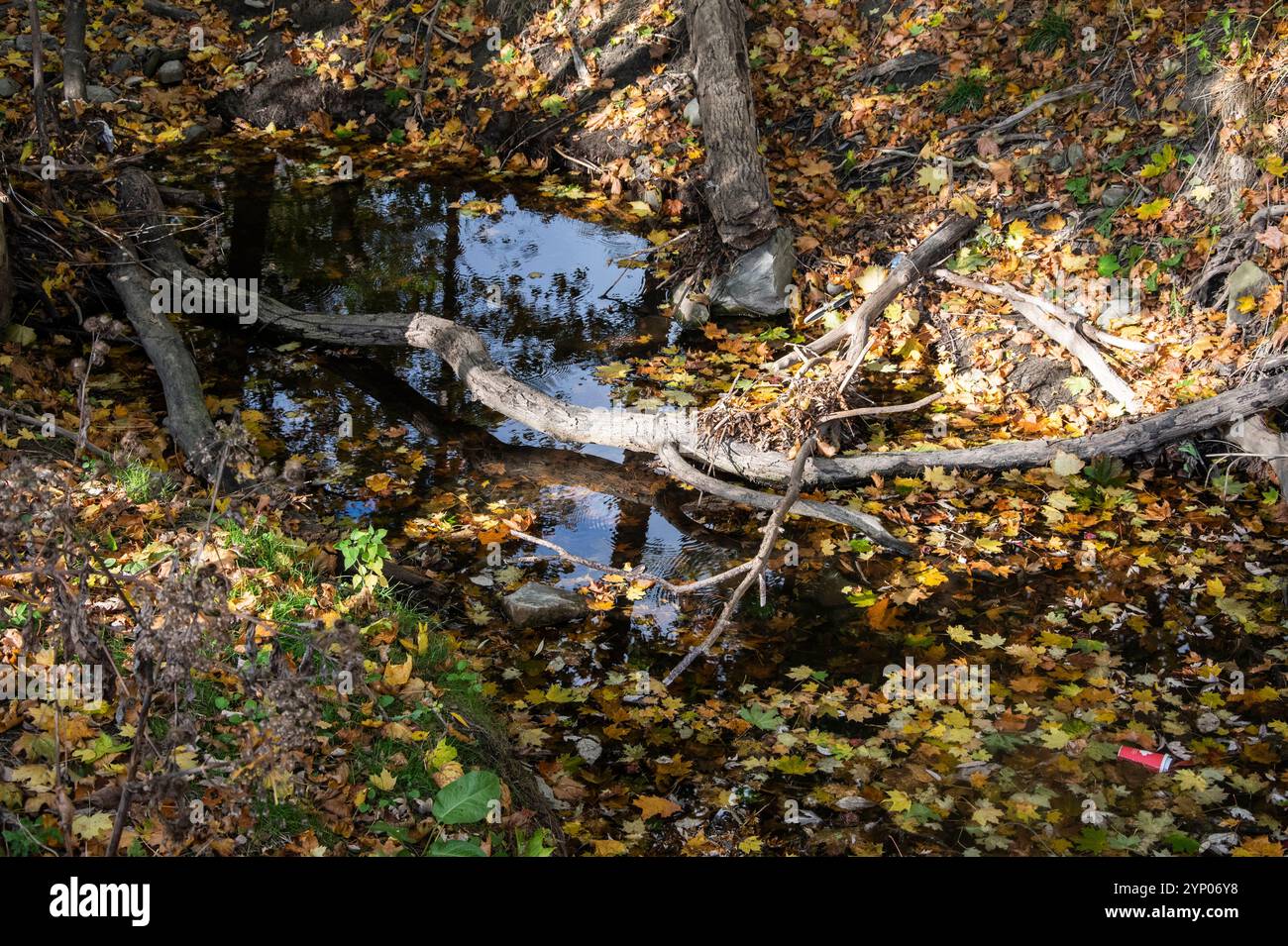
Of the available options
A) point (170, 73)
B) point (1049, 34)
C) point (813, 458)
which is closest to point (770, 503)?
point (813, 458)

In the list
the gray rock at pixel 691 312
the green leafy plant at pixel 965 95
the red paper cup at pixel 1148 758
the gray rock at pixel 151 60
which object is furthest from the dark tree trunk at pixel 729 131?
the gray rock at pixel 151 60

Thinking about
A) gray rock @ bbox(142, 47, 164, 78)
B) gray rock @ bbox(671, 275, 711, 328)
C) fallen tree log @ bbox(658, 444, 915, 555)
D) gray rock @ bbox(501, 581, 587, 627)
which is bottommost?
gray rock @ bbox(501, 581, 587, 627)

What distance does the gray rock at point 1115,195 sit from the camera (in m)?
8.17

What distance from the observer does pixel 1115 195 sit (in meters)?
8.21

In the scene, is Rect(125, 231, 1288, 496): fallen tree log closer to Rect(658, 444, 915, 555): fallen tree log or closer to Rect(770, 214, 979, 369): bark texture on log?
Rect(658, 444, 915, 555): fallen tree log

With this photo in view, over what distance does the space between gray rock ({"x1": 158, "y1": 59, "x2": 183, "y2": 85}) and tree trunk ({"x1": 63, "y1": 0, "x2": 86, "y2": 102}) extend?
1.84 m

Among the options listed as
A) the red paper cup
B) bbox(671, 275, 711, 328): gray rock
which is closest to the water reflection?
bbox(671, 275, 711, 328): gray rock

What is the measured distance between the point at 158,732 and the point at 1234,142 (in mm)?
7489

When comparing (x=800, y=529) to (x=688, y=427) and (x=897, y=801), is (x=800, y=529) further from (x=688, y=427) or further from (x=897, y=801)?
(x=897, y=801)

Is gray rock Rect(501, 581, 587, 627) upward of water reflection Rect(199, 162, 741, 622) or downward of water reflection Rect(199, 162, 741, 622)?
downward

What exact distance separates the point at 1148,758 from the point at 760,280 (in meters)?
5.07

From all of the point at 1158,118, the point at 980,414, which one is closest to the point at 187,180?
the point at 980,414

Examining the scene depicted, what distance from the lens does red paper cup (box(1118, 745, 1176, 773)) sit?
4656mm

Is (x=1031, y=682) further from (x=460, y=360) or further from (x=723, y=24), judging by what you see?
(x=723, y=24)
